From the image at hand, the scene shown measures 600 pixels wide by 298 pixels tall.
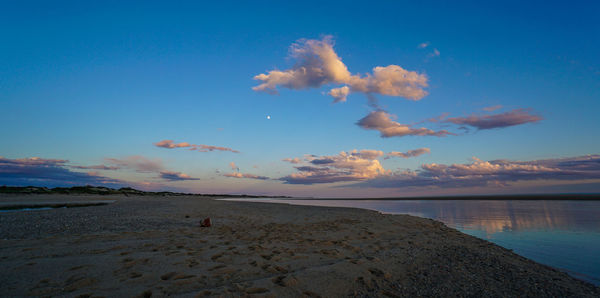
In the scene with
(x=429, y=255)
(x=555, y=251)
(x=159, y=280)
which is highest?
(x=159, y=280)

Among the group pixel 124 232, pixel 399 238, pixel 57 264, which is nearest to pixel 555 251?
pixel 399 238

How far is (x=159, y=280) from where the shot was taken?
5.16 meters

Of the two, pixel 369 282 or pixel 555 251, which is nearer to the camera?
pixel 369 282

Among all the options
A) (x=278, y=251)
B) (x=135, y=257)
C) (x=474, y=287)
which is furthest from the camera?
(x=278, y=251)

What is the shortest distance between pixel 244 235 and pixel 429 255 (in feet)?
22.7

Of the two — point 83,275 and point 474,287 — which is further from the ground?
point 83,275

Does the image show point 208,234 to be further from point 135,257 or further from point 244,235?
point 135,257

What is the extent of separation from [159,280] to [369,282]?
4.31m

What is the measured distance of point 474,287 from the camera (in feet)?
17.5

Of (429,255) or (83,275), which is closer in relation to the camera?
(83,275)

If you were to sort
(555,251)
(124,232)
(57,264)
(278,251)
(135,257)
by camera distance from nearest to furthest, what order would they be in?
1. (57,264)
2. (135,257)
3. (278,251)
4. (555,251)
5. (124,232)

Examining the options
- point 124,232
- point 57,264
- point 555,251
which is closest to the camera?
point 57,264

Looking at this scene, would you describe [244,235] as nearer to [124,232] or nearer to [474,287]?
[124,232]

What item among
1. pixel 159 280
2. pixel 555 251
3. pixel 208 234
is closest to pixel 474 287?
pixel 159 280
